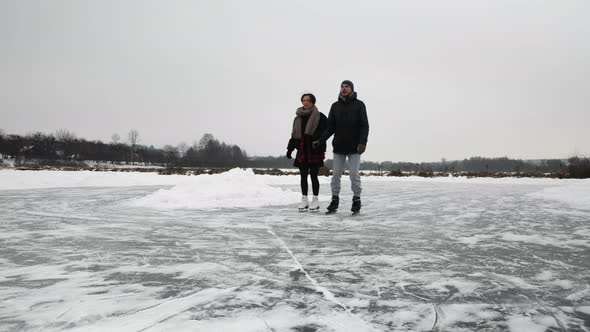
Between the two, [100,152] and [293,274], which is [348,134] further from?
[100,152]

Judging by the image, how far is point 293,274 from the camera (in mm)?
2258

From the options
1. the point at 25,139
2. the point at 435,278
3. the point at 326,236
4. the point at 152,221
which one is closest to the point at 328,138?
the point at 326,236

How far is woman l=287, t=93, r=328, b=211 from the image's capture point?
5.68 metres

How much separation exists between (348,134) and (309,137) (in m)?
0.62

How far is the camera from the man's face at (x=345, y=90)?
538 cm

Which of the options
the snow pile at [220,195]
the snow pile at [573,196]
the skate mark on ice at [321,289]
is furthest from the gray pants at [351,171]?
the snow pile at [573,196]

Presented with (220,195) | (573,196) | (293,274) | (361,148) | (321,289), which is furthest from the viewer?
(573,196)

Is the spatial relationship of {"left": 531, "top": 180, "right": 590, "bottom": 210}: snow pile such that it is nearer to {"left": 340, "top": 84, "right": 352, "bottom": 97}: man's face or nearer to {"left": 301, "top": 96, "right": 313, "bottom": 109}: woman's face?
{"left": 340, "top": 84, "right": 352, "bottom": 97}: man's face

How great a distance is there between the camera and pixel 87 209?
223 inches

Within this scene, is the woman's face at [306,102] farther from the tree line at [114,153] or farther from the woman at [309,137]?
the tree line at [114,153]

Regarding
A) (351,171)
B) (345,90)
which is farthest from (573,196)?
(345,90)

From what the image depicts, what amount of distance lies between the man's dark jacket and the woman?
0.31 meters

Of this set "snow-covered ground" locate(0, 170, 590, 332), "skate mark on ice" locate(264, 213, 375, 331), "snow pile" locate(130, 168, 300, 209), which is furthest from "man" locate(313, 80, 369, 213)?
"skate mark on ice" locate(264, 213, 375, 331)

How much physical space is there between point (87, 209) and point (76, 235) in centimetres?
241
